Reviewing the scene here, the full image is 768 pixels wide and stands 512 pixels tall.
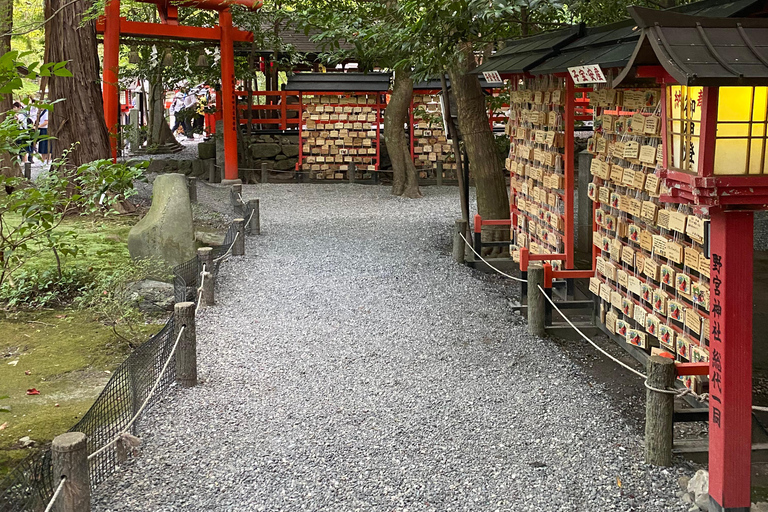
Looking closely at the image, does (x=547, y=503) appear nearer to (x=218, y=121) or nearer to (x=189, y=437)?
(x=189, y=437)

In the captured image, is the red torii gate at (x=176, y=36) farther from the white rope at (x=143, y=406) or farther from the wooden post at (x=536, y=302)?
the white rope at (x=143, y=406)

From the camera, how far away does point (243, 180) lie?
19688 millimetres

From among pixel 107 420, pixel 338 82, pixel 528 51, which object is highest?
pixel 338 82

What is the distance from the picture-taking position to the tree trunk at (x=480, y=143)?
Answer: 11.0 metres

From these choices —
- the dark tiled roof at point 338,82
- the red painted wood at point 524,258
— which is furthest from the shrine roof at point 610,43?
the dark tiled roof at point 338,82

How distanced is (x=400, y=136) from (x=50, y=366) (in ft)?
35.7

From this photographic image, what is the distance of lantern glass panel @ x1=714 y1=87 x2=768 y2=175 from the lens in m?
3.63

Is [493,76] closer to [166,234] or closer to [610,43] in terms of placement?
[610,43]

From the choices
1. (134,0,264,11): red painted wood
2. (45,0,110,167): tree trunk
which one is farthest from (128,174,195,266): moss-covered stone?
(134,0,264,11): red painted wood

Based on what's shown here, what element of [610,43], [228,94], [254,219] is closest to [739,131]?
[610,43]

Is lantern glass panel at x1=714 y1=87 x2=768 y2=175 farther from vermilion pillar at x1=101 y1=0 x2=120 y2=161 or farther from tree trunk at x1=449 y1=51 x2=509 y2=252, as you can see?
vermilion pillar at x1=101 y1=0 x2=120 y2=161

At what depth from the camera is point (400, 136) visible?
55.9 ft

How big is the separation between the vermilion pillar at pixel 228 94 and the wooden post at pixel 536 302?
11.9 m

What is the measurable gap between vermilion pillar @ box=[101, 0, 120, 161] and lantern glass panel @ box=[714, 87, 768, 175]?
12.7m
